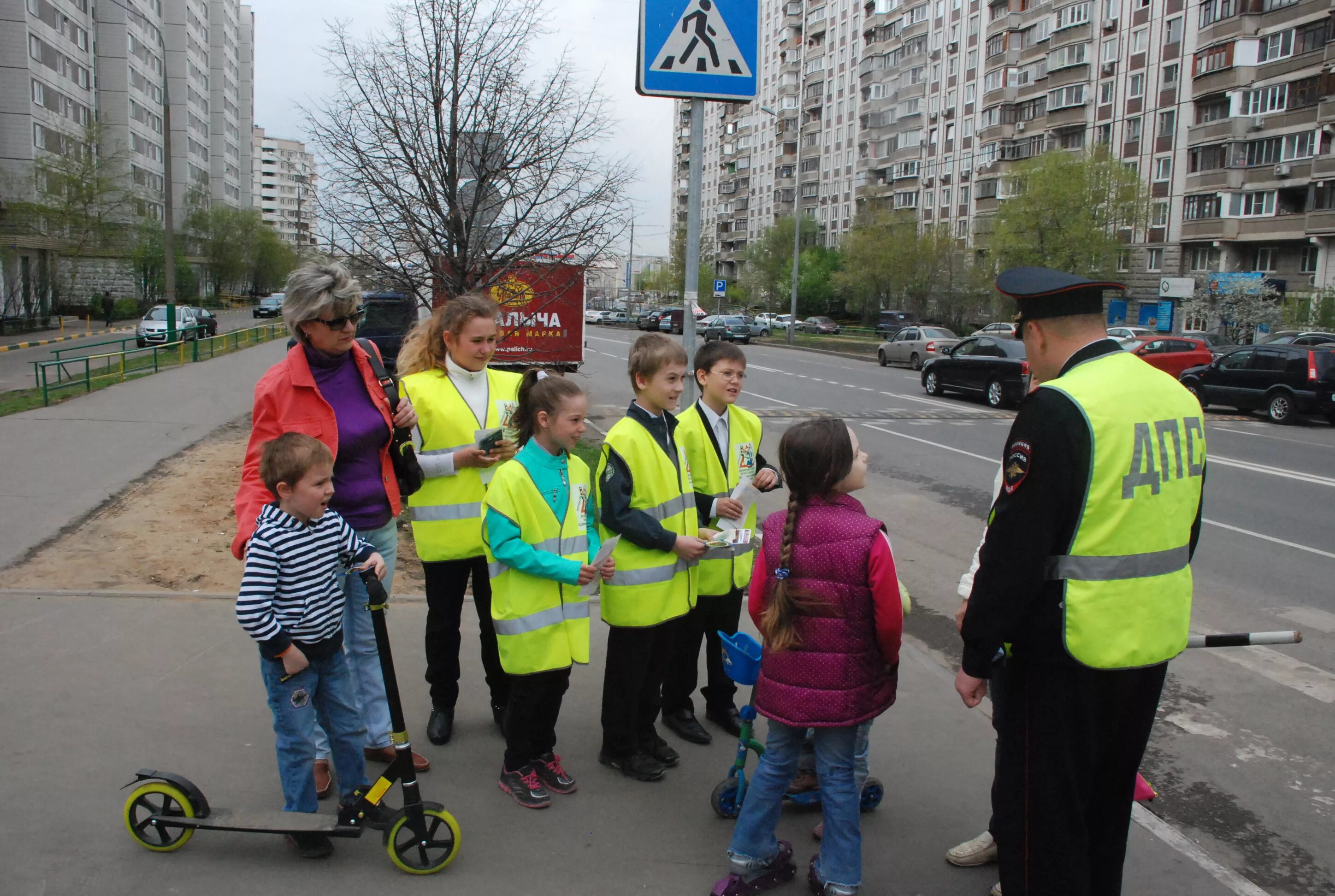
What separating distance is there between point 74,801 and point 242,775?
56 centimetres

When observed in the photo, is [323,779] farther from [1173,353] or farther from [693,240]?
[1173,353]

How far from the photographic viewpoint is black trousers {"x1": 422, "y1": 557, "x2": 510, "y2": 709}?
4.24 m

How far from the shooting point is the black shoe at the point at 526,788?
147 inches

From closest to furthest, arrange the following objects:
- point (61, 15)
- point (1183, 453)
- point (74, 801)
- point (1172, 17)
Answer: point (1183, 453), point (74, 801), point (1172, 17), point (61, 15)

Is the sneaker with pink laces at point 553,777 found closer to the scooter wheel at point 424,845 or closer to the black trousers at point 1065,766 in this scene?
the scooter wheel at point 424,845

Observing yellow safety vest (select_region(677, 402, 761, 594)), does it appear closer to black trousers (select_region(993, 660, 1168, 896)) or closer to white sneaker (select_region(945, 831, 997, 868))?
white sneaker (select_region(945, 831, 997, 868))

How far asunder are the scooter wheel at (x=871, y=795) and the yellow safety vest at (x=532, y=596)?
1.17 meters

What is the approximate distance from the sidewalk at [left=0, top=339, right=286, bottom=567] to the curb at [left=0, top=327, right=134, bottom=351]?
43.1ft

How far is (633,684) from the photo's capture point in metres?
3.97

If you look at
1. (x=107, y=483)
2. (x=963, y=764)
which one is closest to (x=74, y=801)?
(x=963, y=764)

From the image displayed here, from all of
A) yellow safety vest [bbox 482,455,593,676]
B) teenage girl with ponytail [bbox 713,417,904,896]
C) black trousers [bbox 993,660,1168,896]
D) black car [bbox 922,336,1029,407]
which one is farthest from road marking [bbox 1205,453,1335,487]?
yellow safety vest [bbox 482,455,593,676]

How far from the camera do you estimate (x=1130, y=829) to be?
3.70m

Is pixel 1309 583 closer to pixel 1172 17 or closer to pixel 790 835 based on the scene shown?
pixel 790 835

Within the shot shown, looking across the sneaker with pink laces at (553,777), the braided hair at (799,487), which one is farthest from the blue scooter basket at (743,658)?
the sneaker with pink laces at (553,777)
